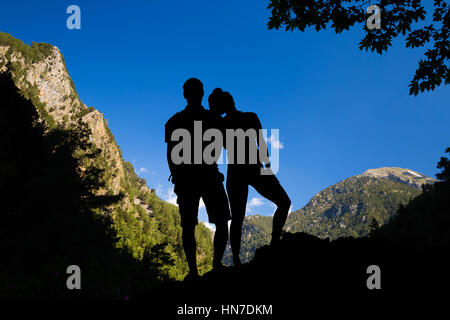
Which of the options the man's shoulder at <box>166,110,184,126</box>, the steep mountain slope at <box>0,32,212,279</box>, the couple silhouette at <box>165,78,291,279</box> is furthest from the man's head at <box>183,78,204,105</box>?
the steep mountain slope at <box>0,32,212,279</box>

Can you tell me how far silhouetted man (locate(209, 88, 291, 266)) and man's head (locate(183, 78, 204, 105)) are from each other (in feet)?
1.22

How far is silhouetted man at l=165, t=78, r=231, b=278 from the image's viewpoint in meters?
3.71

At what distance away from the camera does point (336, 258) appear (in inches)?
135

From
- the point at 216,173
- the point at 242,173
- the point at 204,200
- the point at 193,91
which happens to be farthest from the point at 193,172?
the point at 193,91

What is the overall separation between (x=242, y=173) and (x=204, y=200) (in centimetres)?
82

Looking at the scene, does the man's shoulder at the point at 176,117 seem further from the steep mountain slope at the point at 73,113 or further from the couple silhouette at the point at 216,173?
the steep mountain slope at the point at 73,113

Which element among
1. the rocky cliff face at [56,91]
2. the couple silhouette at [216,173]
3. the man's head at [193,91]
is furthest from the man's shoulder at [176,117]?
the rocky cliff face at [56,91]

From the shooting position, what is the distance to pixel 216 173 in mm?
3865

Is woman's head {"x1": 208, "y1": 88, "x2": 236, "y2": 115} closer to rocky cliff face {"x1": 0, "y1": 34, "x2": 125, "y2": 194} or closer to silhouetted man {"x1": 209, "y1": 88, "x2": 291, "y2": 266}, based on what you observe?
silhouetted man {"x1": 209, "y1": 88, "x2": 291, "y2": 266}

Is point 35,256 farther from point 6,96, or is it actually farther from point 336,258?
point 336,258

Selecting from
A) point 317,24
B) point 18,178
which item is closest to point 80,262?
point 18,178

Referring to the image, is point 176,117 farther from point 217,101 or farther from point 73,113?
point 73,113

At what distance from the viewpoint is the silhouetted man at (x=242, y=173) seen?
13.5 ft

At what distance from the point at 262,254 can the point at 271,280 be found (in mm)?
899
